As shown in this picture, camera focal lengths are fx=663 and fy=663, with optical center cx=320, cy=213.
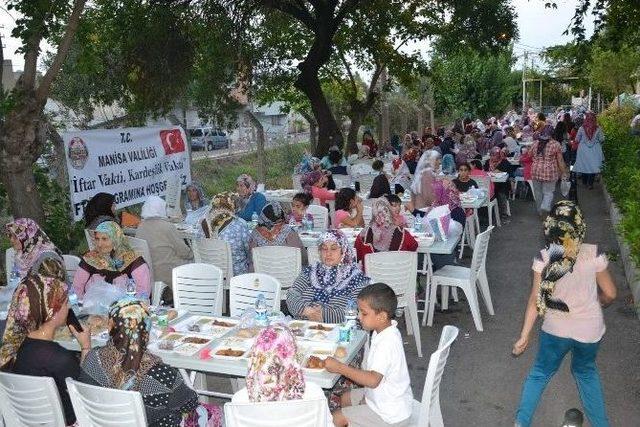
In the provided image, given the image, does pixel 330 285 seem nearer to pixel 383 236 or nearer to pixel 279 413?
pixel 383 236

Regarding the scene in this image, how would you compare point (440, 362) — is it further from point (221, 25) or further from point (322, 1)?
point (322, 1)

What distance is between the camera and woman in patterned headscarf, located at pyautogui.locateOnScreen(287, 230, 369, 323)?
5.06m

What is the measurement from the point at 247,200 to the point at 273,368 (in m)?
6.36

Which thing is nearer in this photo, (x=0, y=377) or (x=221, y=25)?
(x=0, y=377)

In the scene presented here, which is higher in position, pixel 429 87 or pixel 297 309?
pixel 429 87

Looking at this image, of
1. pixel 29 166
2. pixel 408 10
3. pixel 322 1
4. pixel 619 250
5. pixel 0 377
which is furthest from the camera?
pixel 408 10

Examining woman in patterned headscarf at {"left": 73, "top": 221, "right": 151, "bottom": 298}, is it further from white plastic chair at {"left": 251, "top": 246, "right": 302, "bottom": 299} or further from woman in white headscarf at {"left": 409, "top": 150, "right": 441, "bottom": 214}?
woman in white headscarf at {"left": 409, "top": 150, "right": 441, "bottom": 214}

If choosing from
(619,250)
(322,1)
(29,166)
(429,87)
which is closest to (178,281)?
(29,166)

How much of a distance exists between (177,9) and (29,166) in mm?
7181

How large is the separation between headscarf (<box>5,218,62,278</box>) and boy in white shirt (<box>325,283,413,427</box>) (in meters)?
3.23

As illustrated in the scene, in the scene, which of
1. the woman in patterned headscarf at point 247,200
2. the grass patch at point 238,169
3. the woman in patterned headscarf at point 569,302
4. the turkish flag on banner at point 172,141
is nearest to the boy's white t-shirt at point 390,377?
the woman in patterned headscarf at point 569,302

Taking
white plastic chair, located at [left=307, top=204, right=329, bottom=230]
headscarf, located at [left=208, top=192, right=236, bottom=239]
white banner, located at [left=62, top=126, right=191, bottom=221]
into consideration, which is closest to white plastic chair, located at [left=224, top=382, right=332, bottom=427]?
headscarf, located at [left=208, top=192, right=236, bottom=239]

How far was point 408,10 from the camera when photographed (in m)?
17.5

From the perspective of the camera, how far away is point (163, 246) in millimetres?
7141
